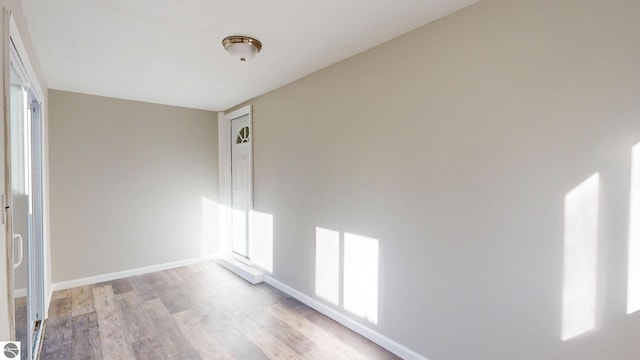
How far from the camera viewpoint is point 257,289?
359 centimetres

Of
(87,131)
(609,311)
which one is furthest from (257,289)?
(609,311)

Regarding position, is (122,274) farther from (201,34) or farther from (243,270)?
(201,34)

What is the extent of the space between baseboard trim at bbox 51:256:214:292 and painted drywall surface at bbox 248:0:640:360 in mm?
2821

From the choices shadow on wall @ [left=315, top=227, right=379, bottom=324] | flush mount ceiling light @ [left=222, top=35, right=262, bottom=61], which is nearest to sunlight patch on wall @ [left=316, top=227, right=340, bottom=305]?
shadow on wall @ [left=315, top=227, right=379, bottom=324]

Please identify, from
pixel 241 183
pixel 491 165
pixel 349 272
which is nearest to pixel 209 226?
pixel 241 183

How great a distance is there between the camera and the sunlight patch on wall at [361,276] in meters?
2.45

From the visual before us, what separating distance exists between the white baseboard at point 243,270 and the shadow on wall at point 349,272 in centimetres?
102

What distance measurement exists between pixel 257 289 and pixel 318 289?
0.92m

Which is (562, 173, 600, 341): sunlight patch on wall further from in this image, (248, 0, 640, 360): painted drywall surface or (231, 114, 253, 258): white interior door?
(231, 114, 253, 258): white interior door

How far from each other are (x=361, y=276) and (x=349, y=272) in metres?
0.15

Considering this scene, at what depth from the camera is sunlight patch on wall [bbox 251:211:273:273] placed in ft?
12.2

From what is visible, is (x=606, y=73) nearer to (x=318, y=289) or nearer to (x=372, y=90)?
(x=372, y=90)

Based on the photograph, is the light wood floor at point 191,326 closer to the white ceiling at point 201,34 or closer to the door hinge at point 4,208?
the door hinge at point 4,208

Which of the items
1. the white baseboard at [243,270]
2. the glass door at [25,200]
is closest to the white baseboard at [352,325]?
the white baseboard at [243,270]
